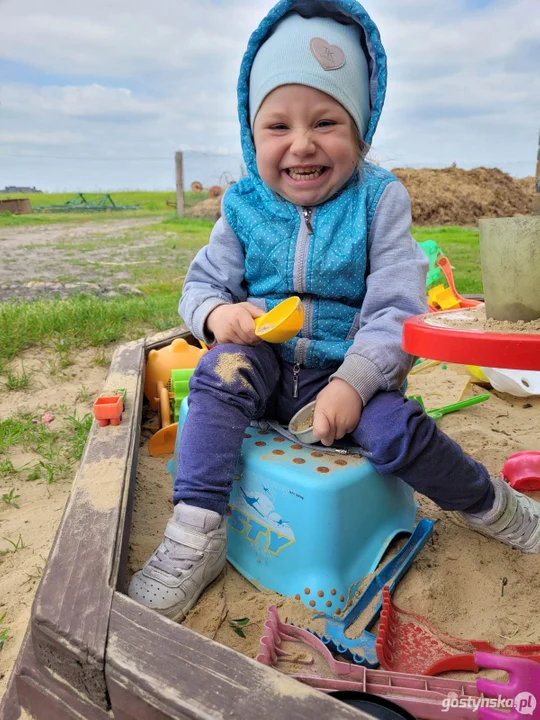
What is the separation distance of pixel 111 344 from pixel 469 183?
35.1 ft

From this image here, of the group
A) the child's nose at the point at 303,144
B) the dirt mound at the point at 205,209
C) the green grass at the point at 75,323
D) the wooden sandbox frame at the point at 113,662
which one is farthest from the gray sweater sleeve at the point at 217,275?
the dirt mound at the point at 205,209

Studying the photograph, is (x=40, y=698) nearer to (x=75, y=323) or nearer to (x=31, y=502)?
(x=31, y=502)

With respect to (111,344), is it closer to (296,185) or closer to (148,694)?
(296,185)

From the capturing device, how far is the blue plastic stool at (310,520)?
3.43 feet

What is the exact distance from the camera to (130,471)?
3.94ft

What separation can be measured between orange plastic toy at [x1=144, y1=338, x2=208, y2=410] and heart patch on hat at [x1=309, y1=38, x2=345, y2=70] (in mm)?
971

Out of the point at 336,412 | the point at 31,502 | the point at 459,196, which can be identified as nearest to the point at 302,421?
the point at 336,412

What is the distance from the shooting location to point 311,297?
134 cm

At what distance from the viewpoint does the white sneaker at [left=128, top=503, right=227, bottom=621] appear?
1.00 m

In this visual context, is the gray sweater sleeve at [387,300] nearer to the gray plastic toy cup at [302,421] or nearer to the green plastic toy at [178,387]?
the gray plastic toy cup at [302,421]

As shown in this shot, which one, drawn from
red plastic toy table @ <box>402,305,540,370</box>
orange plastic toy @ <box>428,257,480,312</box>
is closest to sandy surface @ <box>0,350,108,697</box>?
red plastic toy table @ <box>402,305,540,370</box>

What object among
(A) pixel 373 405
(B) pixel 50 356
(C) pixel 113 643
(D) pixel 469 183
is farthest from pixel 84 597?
(D) pixel 469 183

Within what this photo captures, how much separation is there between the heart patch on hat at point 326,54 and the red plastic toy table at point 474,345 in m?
0.67

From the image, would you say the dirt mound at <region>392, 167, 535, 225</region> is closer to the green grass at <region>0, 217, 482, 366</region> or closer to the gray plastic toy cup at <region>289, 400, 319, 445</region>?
the green grass at <region>0, 217, 482, 366</region>
